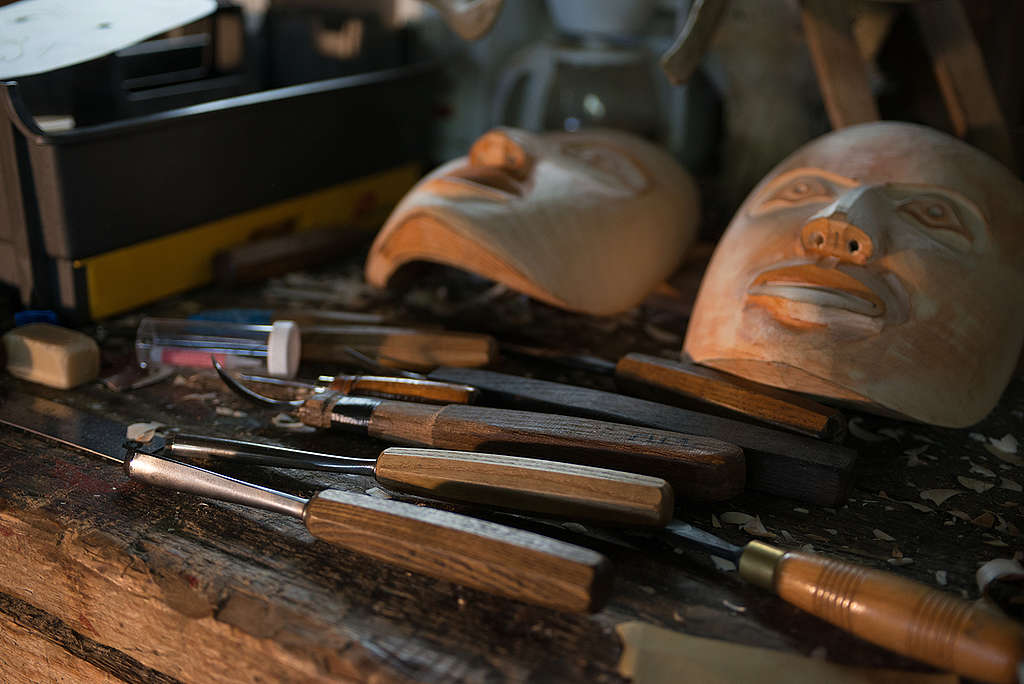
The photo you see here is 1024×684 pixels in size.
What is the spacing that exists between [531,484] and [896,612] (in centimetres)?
31

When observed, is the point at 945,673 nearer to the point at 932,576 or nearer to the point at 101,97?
the point at 932,576

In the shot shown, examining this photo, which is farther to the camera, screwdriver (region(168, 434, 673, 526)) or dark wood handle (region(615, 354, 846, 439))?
dark wood handle (region(615, 354, 846, 439))

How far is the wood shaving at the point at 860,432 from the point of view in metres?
1.08

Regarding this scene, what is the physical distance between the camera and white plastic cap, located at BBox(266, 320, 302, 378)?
1.14 metres

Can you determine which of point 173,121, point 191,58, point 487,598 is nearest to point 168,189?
point 173,121

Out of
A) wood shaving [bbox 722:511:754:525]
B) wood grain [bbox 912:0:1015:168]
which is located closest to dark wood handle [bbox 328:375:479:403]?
wood shaving [bbox 722:511:754:525]

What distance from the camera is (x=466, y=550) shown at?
28.8 inches

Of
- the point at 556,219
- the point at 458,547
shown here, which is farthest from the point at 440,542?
the point at 556,219

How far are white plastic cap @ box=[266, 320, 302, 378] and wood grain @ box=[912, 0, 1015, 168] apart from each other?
109cm

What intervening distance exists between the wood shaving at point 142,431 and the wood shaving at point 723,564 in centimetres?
63

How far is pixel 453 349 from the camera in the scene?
3.87 feet

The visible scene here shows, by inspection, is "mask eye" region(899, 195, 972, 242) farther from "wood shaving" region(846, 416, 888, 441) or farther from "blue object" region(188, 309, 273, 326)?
"blue object" region(188, 309, 273, 326)

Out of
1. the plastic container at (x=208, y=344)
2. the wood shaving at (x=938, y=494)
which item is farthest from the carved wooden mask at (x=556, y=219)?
the wood shaving at (x=938, y=494)

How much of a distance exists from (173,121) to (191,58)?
0.48m
